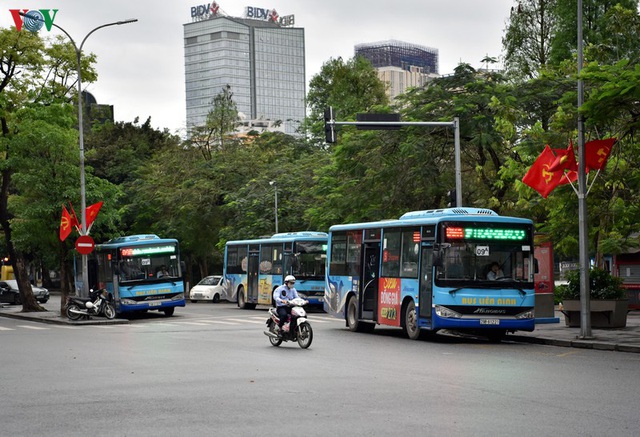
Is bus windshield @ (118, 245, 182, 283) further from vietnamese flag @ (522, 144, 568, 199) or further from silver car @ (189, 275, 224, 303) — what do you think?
vietnamese flag @ (522, 144, 568, 199)

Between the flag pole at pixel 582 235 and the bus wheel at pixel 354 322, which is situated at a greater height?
the flag pole at pixel 582 235

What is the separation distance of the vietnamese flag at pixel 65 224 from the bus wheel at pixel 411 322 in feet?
56.0

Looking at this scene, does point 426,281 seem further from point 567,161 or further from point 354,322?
point 354,322

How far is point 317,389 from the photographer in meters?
14.2

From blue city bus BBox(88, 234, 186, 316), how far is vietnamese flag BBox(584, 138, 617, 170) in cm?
2036

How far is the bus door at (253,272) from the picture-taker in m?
47.4

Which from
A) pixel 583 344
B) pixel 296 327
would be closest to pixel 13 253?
pixel 296 327

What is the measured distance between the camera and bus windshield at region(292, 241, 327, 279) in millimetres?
43000

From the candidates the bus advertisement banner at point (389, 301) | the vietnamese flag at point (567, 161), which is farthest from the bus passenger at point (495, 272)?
the bus advertisement banner at point (389, 301)

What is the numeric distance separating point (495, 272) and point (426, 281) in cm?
162

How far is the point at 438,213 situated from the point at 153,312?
76.0ft

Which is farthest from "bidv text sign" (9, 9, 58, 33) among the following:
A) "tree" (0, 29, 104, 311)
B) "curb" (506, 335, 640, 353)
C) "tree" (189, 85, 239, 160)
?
"tree" (189, 85, 239, 160)

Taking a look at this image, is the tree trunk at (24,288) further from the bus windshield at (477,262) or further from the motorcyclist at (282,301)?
the bus windshield at (477,262)

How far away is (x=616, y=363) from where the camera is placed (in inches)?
724
